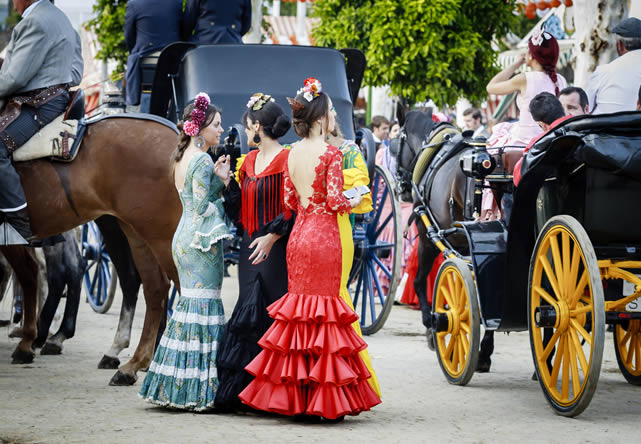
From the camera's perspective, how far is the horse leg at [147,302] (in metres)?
6.84

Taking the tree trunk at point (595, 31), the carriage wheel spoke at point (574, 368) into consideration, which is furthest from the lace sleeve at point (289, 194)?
the tree trunk at point (595, 31)

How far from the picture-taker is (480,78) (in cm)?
1706

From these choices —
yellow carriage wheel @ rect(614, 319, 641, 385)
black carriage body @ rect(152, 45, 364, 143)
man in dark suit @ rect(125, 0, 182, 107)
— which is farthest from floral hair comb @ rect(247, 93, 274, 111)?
man in dark suit @ rect(125, 0, 182, 107)

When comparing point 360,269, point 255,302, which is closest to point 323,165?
point 255,302

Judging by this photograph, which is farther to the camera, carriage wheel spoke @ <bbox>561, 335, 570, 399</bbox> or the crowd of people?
carriage wheel spoke @ <bbox>561, 335, 570, 399</bbox>

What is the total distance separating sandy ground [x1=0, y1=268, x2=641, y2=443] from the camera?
5.28 m

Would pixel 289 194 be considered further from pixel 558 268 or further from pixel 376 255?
pixel 376 255

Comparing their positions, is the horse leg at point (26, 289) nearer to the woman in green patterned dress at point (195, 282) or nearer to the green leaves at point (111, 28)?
the woman in green patterned dress at point (195, 282)

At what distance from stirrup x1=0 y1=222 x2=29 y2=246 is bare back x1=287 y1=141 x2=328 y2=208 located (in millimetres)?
2375

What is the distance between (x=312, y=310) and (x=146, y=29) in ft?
14.8

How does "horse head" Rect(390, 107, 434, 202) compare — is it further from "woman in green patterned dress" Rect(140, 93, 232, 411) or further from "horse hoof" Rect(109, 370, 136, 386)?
"woman in green patterned dress" Rect(140, 93, 232, 411)

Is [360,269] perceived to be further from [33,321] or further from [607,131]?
[607,131]

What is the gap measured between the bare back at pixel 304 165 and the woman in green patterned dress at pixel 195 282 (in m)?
0.54

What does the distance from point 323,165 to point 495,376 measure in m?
2.67
